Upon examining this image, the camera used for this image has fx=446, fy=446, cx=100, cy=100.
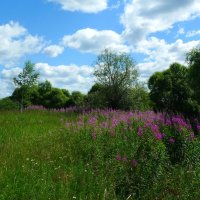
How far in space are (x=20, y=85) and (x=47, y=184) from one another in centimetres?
2168

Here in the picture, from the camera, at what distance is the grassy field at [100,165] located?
28.2 ft

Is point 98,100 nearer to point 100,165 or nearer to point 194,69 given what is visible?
point 194,69

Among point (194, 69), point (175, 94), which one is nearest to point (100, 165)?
point (194, 69)

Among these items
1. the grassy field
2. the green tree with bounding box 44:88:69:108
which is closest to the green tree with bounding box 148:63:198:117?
the grassy field

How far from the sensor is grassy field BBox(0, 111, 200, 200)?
860 centimetres

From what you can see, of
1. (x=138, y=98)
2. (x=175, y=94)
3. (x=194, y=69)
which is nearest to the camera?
(x=194, y=69)

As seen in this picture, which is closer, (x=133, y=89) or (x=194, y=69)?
(x=194, y=69)

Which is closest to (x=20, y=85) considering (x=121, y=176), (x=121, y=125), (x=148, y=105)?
(x=148, y=105)

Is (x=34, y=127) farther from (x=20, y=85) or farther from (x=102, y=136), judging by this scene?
(x=20, y=85)

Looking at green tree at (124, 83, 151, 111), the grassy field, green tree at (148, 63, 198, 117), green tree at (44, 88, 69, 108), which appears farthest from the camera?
green tree at (44, 88, 69, 108)

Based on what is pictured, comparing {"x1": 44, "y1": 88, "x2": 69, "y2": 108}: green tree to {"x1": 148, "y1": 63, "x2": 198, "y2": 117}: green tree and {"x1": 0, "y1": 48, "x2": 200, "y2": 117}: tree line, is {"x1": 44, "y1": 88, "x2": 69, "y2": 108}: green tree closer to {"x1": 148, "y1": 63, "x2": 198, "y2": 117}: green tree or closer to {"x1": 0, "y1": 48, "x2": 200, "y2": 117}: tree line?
{"x1": 0, "y1": 48, "x2": 200, "y2": 117}: tree line

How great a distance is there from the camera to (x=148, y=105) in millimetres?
28281

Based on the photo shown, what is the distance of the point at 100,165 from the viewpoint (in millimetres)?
10219

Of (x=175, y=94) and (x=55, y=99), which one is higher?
(x=55, y=99)
